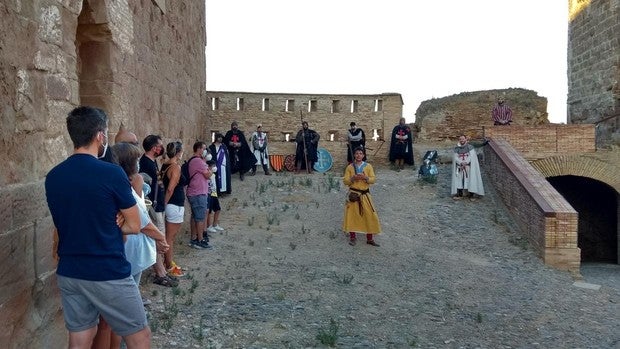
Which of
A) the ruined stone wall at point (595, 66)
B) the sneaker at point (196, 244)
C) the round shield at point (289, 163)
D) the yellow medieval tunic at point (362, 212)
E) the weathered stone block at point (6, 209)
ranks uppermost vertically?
the ruined stone wall at point (595, 66)

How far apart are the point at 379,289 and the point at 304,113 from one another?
14455mm

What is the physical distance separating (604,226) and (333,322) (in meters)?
12.3

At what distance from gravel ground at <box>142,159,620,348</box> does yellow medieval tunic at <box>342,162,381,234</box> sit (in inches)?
10.7

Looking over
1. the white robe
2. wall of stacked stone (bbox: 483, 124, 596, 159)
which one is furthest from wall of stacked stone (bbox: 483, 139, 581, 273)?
wall of stacked stone (bbox: 483, 124, 596, 159)

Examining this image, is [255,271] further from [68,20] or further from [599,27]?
[599,27]

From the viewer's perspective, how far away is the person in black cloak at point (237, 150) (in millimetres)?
13812

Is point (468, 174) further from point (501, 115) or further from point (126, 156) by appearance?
point (126, 156)

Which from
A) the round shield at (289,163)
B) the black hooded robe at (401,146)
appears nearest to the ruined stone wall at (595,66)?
the black hooded robe at (401,146)

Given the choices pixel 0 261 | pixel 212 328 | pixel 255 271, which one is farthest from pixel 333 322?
pixel 0 261

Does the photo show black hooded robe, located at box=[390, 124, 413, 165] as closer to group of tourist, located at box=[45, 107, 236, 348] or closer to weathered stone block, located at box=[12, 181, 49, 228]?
weathered stone block, located at box=[12, 181, 49, 228]

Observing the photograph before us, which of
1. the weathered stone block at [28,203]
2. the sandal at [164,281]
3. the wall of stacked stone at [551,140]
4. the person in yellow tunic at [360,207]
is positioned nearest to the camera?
the weathered stone block at [28,203]

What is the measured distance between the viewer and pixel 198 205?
749 cm

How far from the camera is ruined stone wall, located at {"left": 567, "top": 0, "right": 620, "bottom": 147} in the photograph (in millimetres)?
15111

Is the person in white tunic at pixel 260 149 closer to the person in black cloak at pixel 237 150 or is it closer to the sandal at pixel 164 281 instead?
the person in black cloak at pixel 237 150
